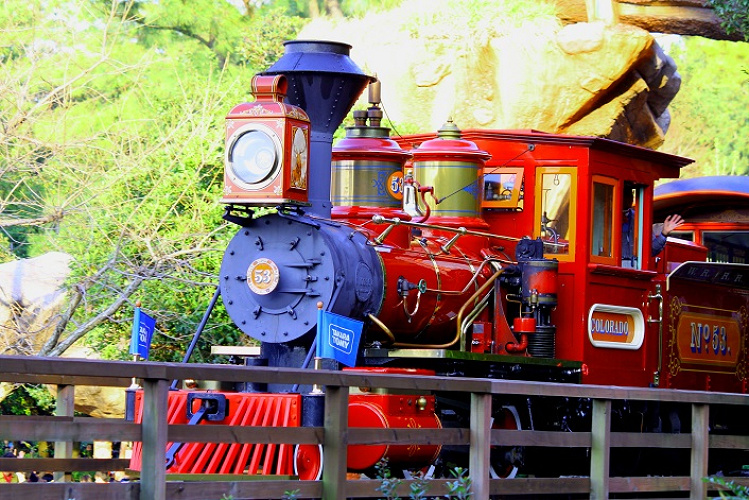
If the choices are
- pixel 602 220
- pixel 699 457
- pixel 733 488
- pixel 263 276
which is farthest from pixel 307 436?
pixel 602 220

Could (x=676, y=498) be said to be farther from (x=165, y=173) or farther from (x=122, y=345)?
(x=122, y=345)

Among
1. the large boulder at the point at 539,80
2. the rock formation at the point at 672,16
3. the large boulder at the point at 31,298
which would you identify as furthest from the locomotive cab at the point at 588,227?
the rock formation at the point at 672,16

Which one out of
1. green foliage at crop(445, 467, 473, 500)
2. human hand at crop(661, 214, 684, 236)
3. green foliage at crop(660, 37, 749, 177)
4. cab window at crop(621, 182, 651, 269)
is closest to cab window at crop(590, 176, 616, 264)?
cab window at crop(621, 182, 651, 269)

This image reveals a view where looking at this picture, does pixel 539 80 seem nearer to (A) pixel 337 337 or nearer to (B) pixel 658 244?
(B) pixel 658 244

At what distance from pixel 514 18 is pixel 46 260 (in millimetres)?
11802

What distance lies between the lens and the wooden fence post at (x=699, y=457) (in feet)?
27.1

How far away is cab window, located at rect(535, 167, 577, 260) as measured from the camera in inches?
384

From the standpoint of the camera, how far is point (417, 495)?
21.1 ft

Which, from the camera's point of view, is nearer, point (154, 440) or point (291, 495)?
point (154, 440)

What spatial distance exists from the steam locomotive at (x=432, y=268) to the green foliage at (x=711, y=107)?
3222 centimetres

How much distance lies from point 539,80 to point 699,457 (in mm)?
14691

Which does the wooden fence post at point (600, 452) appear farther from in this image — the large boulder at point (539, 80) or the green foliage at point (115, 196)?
the large boulder at point (539, 80)

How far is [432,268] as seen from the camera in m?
9.03

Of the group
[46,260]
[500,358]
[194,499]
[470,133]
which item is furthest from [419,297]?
[46,260]
